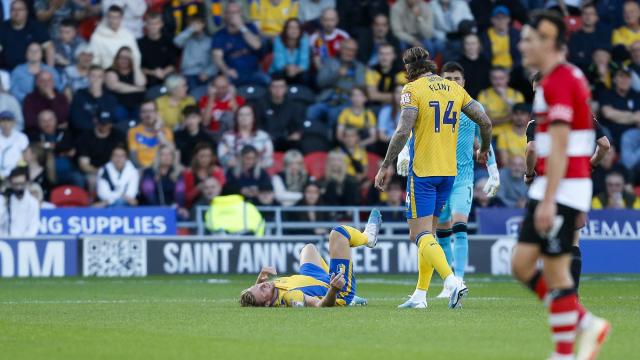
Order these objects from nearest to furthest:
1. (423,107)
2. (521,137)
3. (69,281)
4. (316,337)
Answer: (316,337), (423,107), (69,281), (521,137)

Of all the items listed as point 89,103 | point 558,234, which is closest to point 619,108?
point 89,103

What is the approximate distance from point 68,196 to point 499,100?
7.76 metres

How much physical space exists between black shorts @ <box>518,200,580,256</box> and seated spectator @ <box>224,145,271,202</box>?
48.3ft

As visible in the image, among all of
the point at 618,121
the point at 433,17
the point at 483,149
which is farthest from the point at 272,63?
the point at 483,149

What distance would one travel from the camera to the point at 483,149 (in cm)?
1473

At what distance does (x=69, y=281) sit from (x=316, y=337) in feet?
33.4

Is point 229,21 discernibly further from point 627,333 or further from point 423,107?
point 627,333

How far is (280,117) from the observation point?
80.6ft

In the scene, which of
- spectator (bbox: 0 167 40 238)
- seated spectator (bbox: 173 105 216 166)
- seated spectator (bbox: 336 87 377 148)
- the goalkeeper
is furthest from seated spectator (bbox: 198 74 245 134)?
the goalkeeper

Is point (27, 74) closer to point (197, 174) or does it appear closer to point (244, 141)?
point (197, 174)

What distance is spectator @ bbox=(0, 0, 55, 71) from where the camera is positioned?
2436 cm

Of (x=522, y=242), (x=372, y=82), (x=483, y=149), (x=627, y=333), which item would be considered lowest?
(x=627, y=333)

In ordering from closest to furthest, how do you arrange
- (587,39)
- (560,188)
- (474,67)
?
(560,188), (474,67), (587,39)

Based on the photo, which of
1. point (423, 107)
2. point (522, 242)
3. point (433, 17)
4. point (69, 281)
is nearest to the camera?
point (522, 242)
